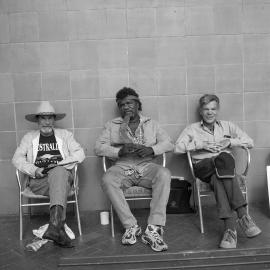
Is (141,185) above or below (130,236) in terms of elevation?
above

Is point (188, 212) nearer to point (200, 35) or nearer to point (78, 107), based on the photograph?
point (78, 107)

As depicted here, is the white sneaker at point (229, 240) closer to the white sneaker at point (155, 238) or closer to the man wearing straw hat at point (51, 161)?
the white sneaker at point (155, 238)

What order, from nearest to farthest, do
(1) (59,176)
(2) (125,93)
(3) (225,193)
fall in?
1. (3) (225,193)
2. (1) (59,176)
3. (2) (125,93)

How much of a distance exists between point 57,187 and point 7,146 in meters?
1.19

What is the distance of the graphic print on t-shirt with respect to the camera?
352 centimetres

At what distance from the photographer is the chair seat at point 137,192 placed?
3.26 meters

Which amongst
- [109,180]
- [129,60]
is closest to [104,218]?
[109,180]

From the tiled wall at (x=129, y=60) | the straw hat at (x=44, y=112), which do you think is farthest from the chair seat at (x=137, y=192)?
the straw hat at (x=44, y=112)

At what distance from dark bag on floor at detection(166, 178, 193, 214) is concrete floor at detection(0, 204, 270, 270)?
116 mm

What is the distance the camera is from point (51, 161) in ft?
11.6

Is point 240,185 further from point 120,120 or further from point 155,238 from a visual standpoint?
point 120,120

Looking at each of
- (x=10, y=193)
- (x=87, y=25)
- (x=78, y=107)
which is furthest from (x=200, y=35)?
(x=10, y=193)

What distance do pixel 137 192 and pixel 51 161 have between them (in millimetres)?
919

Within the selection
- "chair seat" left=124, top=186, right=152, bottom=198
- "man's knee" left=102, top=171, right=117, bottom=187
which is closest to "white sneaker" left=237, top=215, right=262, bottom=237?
"chair seat" left=124, top=186, right=152, bottom=198
